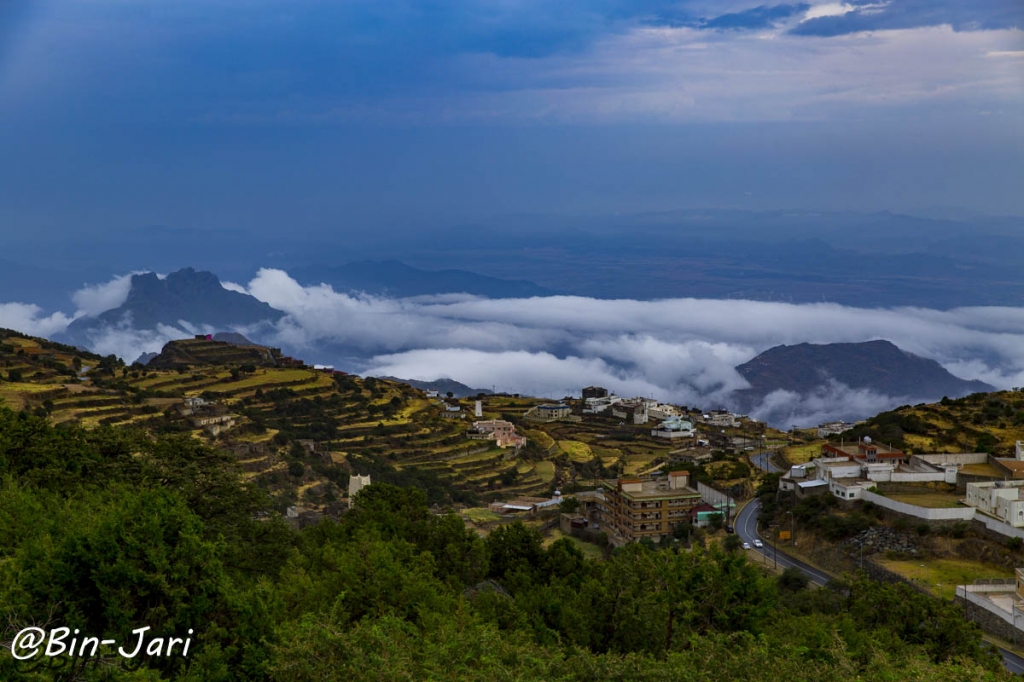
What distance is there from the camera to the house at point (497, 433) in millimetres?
56772

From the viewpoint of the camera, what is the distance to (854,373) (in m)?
134

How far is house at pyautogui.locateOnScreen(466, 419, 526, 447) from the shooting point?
56.8 metres

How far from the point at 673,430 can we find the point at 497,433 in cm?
1756

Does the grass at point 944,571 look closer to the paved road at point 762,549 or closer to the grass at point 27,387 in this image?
the paved road at point 762,549

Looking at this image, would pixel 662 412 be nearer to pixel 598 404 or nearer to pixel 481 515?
pixel 598 404

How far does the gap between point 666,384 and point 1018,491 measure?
127474 mm

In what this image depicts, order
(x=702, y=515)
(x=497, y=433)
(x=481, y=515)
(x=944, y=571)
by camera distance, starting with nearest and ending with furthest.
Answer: (x=944, y=571) → (x=702, y=515) → (x=481, y=515) → (x=497, y=433)

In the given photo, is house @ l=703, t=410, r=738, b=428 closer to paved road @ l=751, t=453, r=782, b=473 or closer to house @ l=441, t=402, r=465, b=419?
house @ l=441, t=402, r=465, b=419

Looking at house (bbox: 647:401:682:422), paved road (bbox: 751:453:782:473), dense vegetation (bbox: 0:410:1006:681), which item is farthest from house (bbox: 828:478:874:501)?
house (bbox: 647:401:682:422)

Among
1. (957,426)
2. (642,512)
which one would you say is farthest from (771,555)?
(957,426)

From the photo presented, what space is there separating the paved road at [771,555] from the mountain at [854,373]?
3736 inches

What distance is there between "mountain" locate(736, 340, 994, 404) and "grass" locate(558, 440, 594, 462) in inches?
2619

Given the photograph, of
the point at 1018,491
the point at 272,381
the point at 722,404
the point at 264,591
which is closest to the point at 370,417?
the point at 272,381

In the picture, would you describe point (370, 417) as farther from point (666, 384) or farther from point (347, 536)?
point (666, 384)
